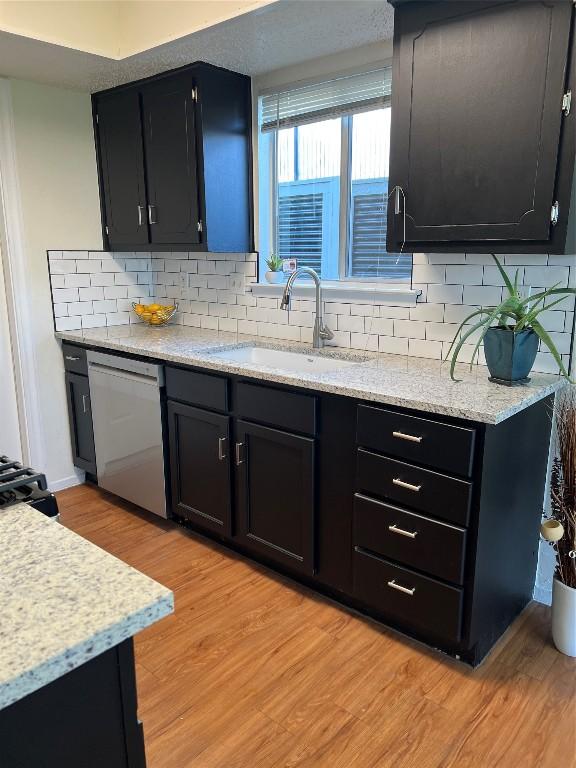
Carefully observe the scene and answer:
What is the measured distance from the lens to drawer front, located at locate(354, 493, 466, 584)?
188 cm

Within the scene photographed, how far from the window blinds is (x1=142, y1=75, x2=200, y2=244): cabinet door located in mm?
433

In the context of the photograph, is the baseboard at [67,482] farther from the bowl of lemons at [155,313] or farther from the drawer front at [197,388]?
the drawer front at [197,388]

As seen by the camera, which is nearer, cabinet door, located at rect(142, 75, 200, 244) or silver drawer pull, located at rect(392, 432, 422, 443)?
silver drawer pull, located at rect(392, 432, 422, 443)

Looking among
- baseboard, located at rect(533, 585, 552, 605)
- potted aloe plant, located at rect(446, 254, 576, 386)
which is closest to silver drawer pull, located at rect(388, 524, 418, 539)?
potted aloe plant, located at rect(446, 254, 576, 386)

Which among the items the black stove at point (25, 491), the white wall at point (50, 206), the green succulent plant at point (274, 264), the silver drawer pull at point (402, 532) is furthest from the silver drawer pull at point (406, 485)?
the white wall at point (50, 206)

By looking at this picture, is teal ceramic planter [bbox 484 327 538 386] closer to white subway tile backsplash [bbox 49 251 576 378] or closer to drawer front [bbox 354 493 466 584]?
white subway tile backsplash [bbox 49 251 576 378]

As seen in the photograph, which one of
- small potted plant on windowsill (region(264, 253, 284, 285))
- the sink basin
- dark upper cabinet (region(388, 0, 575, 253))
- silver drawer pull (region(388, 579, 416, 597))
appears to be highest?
dark upper cabinet (region(388, 0, 575, 253))

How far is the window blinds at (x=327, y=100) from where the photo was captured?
8.48 feet

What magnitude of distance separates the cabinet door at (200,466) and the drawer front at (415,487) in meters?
0.74

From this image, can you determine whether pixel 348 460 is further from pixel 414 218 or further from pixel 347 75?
pixel 347 75

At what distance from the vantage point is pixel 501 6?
1.82m

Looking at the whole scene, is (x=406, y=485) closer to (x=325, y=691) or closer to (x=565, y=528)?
(x=565, y=528)

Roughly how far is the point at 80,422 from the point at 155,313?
78 centimetres

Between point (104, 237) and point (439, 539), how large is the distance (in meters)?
2.66
